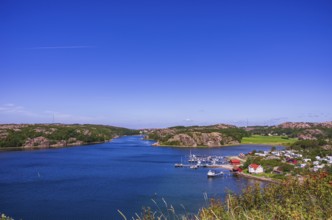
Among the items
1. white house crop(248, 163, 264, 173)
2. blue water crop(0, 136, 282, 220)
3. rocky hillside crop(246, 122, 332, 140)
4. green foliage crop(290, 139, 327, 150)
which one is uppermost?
rocky hillside crop(246, 122, 332, 140)

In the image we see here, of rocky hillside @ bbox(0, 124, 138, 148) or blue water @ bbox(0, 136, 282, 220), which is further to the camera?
rocky hillside @ bbox(0, 124, 138, 148)

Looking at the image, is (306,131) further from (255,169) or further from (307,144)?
(255,169)

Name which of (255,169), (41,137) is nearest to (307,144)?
(255,169)

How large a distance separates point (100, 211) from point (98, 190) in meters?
7.38

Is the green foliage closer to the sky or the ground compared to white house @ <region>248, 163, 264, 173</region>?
closer to the sky

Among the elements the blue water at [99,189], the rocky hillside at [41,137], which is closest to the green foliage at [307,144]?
the blue water at [99,189]

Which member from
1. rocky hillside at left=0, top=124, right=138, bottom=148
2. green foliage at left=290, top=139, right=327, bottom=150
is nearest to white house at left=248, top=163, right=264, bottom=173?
green foliage at left=290, top=139, right=327, bottom=150

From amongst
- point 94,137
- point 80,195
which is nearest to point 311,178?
point 80,195

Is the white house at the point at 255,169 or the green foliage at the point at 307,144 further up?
the green foliage at the point at 307,144

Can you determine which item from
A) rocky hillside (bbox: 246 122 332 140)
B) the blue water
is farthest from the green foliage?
the blue water

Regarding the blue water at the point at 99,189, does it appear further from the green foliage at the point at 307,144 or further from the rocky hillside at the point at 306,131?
the rocky hillside at the point at 306,131

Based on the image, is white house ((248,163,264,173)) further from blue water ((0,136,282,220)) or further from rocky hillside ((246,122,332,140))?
rocky hillside ((246,122,332,140))

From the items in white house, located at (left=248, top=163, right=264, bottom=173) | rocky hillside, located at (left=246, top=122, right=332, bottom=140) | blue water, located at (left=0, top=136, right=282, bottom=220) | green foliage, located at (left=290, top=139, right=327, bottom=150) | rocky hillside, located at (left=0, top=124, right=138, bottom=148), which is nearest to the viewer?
blue water, located at (left=0, top=136, right=282, bottom=220)

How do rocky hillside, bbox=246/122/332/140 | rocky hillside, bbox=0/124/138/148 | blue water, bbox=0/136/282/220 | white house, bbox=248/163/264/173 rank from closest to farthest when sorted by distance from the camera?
1. blue water, bbox=0/136/282/220
2. white house, bbox=248/163/264/173
3. rocky hillside, bbox=0/124/138/148
4. rocky hillside, bbox=246/122/332/140
